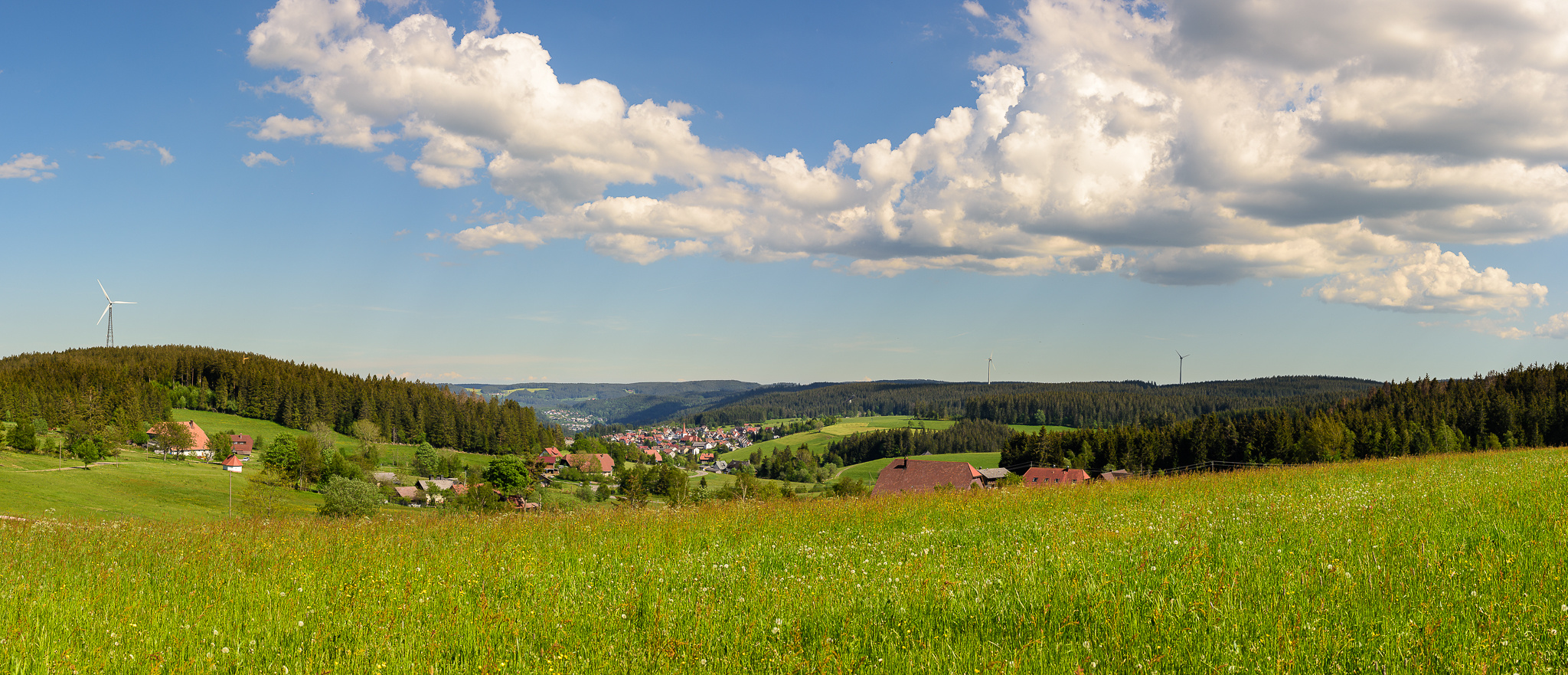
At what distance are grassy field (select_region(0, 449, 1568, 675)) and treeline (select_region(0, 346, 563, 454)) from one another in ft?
541

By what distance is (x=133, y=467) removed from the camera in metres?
84.6

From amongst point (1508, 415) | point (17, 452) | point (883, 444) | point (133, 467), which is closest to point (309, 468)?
point (133, 467)

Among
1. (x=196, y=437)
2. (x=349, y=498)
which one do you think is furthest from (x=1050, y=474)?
(x=196, y=437)

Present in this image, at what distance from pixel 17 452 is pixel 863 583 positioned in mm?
126584

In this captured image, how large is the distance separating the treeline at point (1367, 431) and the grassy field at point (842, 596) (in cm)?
7652

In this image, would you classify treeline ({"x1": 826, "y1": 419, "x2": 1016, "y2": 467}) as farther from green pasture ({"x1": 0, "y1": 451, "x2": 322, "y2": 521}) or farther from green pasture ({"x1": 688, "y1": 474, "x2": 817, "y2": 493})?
green pasture ({"x1": 0, "y1": 451, "x2": 322, "y2": 521})

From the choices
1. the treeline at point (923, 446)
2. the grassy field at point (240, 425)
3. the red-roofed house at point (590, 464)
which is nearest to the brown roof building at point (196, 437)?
the grassy field at point (240, 425)

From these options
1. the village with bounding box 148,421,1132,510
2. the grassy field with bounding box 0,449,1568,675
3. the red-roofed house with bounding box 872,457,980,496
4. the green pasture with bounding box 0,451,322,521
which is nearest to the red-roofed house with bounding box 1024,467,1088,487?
the village with bounding box 148,421,1132,510

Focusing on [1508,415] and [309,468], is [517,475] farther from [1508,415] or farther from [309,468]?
[1508,415]

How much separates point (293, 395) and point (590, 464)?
224 feet

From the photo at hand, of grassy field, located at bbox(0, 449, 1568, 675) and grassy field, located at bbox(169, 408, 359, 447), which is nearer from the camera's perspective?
grassy field, located at bbox(0, 449, 1568, 675)

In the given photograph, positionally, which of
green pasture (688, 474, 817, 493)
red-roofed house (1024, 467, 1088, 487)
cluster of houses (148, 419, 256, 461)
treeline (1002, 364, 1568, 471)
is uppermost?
treeline (1002, 364, 1568, 471)

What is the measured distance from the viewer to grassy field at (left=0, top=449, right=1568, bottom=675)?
479cm

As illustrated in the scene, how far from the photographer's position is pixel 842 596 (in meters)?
6.34
